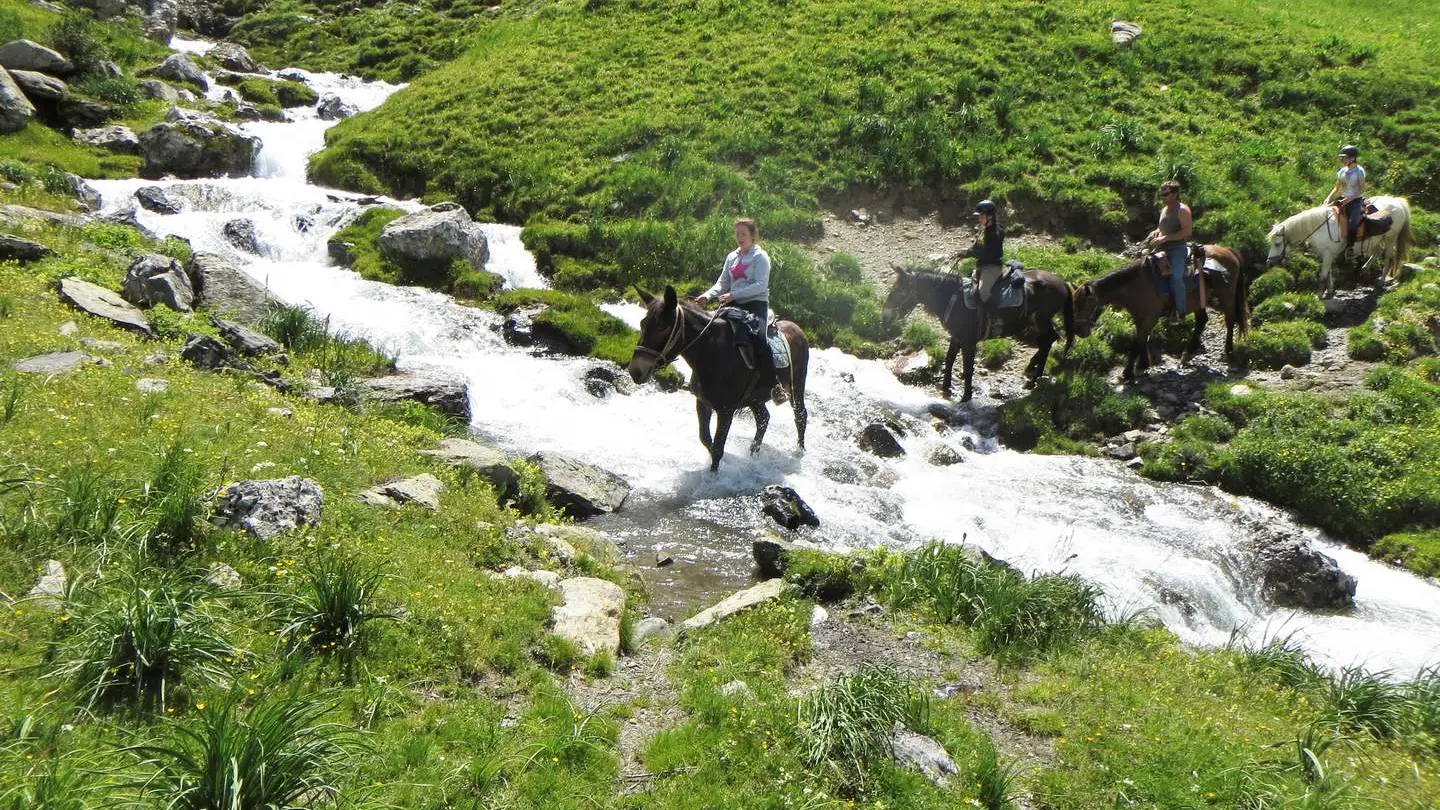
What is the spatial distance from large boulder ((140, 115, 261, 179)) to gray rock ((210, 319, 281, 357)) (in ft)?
42.5

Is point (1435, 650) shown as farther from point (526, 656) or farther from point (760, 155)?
point (760, 155)

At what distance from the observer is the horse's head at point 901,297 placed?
57.9ft

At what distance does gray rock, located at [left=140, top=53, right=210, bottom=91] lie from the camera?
2972 cm

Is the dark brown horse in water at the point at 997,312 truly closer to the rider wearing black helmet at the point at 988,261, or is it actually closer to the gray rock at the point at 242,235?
the rider wearing black helmet at the point at 988,261

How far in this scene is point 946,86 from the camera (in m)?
25.8

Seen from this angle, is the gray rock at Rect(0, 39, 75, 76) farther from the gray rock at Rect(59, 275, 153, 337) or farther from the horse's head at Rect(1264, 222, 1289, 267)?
the horse's head at Rect(1264, 222, 1289, 267)

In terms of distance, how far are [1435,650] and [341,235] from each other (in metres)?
22.3

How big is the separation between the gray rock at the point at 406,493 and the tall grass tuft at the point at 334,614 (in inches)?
88.9

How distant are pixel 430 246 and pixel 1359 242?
68.9 ft

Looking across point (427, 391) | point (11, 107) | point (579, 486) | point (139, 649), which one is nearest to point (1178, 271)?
point (579, 486)

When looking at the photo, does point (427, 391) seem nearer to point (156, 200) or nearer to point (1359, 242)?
point (156, 200)

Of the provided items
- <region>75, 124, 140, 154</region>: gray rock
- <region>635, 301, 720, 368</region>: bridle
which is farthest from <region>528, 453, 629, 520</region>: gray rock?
<region>75, 124, 140, 154</region>: gray rock

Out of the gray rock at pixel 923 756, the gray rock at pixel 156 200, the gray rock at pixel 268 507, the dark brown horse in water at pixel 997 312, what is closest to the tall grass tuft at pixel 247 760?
the gray rock at pixel 268 507

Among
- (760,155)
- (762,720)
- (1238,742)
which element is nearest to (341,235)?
(760,155)
